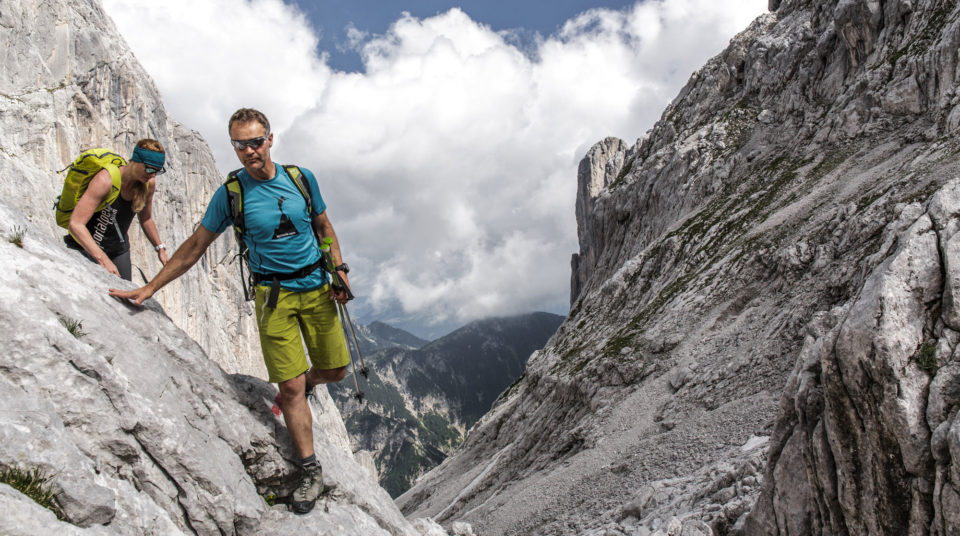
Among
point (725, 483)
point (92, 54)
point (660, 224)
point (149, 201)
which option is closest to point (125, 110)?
point (92, 54)

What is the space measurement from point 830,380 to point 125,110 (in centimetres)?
10440

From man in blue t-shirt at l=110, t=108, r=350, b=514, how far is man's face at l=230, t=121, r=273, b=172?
0.6 inches

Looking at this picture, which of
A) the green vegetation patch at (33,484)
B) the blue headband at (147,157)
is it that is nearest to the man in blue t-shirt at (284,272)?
the blue headband at (147,157)

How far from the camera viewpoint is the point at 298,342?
867cm

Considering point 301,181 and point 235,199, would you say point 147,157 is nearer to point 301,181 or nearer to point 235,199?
point 235,199

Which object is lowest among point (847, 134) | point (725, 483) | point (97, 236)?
point (725, 483)

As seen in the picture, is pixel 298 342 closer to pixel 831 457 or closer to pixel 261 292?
A: pixel 261 292

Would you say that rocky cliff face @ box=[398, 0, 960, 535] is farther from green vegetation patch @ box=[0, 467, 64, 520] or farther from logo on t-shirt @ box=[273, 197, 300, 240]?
green vegetation patch @ box=[0, 467, 64, 520]

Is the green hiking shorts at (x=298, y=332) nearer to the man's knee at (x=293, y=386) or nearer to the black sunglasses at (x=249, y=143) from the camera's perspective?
the man's knee at (x=293, y=386)

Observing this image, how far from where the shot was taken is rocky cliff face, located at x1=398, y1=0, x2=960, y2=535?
772 cm

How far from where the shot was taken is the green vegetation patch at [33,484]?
4.81 m

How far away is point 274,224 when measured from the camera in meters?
8.23

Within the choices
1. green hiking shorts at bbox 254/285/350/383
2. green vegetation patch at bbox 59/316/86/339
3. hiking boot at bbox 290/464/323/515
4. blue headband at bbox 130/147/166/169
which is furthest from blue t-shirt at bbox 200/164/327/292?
hiking boot at bbox 290/464/323/515

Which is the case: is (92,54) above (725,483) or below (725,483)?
above
